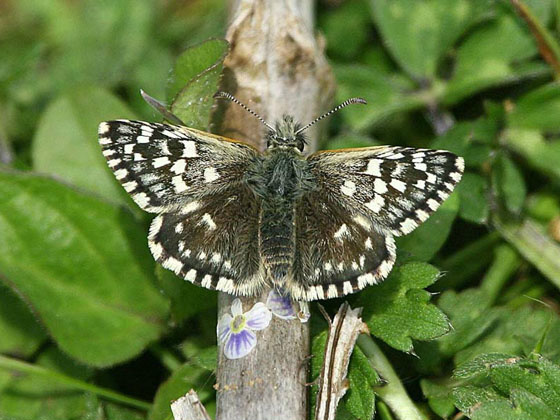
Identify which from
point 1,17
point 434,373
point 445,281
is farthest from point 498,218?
point 1,17

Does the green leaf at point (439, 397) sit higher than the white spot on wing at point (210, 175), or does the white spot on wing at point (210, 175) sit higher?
the white spot on wing at point (210, 175)

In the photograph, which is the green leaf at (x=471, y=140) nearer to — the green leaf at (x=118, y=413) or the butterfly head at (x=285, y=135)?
the butterfly head at (x=285, y=135)

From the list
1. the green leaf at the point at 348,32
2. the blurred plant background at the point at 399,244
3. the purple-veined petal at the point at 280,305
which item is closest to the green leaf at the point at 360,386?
→ the blurred plant background at the point at 399,244

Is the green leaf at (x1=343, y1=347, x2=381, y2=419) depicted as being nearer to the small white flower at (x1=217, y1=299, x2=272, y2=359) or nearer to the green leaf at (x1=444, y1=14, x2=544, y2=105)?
the small white flower at (x1=217, y1=299, x2=272, y2=359)

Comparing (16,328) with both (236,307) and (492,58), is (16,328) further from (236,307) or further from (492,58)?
(492,58)

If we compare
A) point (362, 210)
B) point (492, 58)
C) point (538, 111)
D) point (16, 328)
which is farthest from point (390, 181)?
point (16, 328)

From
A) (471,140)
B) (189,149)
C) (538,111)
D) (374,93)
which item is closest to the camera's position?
(189,149)

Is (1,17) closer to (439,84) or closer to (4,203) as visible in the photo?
(4,203)
